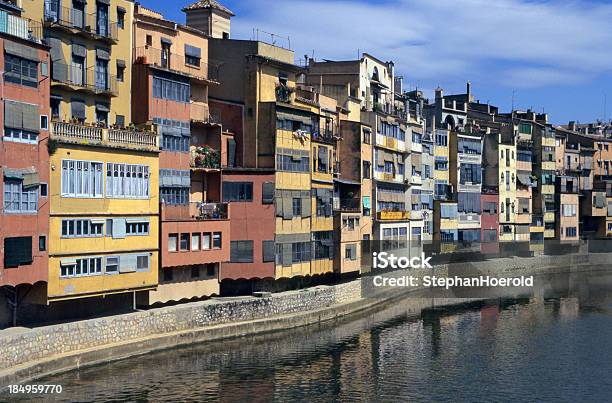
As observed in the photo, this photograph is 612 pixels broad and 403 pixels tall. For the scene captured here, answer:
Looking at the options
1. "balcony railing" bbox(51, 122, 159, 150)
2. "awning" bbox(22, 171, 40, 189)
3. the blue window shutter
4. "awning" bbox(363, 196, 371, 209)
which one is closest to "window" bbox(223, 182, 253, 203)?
"balcony railing" bbox(51, 122, 159, 150)

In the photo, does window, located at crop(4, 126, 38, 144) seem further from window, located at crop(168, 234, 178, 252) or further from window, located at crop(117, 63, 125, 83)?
window, located at crop(168, 234, 178, 252)

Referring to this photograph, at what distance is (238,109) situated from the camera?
6022cm

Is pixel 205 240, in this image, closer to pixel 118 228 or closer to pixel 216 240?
pixel 216 240

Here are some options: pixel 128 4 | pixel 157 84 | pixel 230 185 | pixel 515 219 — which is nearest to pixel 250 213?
pixel 230 185

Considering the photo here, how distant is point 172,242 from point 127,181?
6.19 metres

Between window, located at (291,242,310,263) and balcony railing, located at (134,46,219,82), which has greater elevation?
balcony railing, located at (134,46,219,82)

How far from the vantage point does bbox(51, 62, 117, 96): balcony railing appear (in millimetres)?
45812

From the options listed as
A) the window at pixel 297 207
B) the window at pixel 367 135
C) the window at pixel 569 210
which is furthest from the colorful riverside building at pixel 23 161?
the window at pixel 569 210

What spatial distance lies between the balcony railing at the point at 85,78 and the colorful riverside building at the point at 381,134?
30559 millimetres

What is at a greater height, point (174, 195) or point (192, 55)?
point (192, 55)

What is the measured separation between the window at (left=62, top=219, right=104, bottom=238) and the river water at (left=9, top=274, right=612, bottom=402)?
716 cm

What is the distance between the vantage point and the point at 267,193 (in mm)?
58625

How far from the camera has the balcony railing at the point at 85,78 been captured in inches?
1804

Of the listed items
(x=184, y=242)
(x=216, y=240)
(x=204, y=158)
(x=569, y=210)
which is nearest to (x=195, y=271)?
(x=216, y=240)
